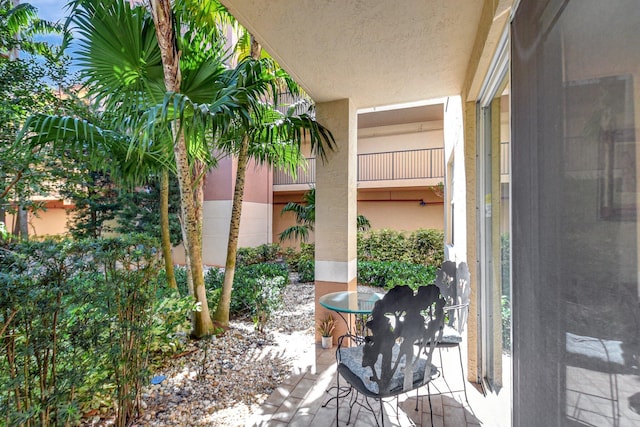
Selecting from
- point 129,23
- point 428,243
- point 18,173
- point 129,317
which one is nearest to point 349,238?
point 129,317

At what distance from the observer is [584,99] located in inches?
30.9

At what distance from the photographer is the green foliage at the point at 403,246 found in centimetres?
764

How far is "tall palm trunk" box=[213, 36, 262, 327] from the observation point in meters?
3.78

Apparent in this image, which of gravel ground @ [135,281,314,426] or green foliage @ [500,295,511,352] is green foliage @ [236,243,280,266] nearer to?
gravel ground @ [135,281,314,426]

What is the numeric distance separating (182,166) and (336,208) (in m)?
1.83

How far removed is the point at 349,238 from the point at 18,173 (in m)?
4.06

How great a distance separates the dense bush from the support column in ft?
6.03

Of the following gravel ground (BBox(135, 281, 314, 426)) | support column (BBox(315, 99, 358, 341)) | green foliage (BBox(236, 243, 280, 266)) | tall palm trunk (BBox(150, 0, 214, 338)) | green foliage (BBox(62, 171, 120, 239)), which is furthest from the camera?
green foliage (BBox(236, 243, 280, 266))

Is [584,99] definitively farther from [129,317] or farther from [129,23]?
[129,23]

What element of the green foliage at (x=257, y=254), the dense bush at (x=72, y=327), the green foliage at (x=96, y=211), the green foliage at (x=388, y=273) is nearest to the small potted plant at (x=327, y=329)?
the dense bush at (x=72, y=327)

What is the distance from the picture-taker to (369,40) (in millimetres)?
2254

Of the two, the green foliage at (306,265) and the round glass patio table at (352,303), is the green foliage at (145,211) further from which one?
the round glass patio table at (352,303)

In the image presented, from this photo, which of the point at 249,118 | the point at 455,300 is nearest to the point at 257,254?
the point at 249,118

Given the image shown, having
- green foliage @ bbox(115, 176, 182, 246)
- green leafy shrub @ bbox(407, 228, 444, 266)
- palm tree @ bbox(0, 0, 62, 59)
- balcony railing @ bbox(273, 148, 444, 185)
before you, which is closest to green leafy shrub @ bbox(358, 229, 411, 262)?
green leafy shrub @ bbox(407, 228, 444, 266)
